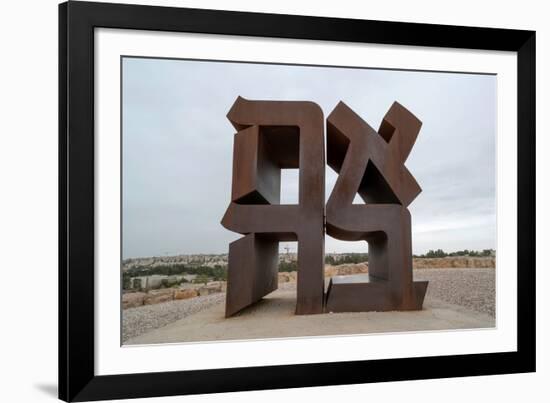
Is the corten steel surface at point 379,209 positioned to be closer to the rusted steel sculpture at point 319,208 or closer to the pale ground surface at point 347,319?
the rusted steel sculpture at point 319,208

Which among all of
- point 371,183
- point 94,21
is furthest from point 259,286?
point 94,21

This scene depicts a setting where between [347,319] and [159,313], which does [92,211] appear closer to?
[159,313]

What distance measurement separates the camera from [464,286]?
14.4 ft

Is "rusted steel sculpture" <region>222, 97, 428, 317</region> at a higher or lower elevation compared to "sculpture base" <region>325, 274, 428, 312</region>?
higher

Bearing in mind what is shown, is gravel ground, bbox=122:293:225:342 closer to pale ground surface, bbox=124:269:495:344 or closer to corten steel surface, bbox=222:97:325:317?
pale ground surface, bbox=124:269:495:344

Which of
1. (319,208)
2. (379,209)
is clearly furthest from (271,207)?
(379,209)

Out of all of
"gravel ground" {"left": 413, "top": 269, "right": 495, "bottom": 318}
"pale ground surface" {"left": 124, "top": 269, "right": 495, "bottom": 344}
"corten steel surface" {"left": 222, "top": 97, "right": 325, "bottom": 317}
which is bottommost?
"pale ground surface" {"left": 124, "top": 269, "right": 495, "bottom": 344}

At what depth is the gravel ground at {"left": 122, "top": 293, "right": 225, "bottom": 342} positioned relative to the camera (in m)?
3.34

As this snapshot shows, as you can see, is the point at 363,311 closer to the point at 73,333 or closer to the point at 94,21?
the point at 73,333

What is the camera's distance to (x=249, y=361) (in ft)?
11.0

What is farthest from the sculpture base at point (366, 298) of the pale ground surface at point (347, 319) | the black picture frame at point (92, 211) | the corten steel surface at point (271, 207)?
the black picture frame at point (92, 211)

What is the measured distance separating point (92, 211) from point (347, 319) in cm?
230

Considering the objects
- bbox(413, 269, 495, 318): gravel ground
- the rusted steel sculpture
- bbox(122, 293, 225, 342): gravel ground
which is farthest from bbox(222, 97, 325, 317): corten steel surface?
bbox(413, 269, 495, 318): gravel ground

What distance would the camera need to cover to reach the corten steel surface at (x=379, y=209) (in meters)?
4.57
